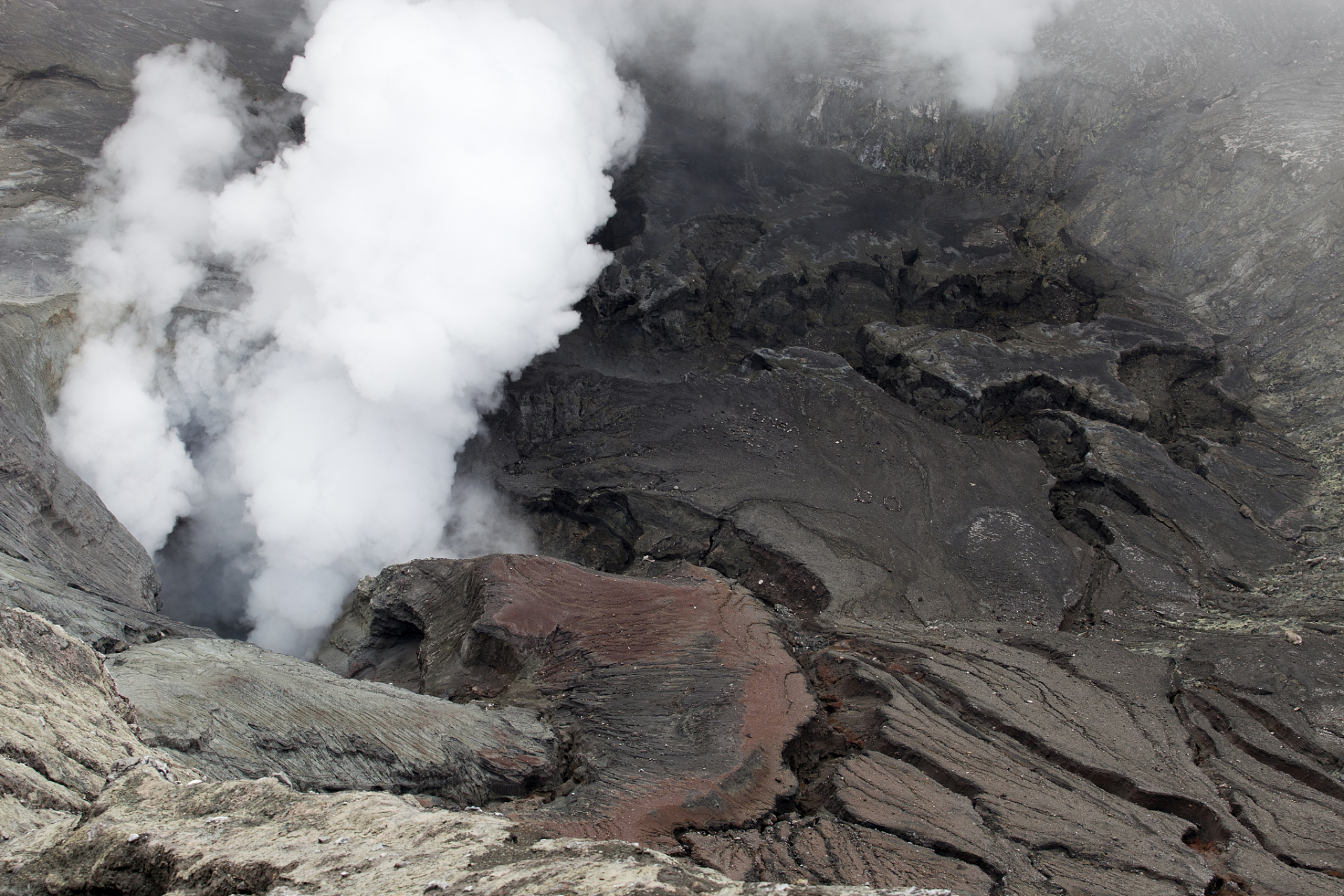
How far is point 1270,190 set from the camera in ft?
53.6

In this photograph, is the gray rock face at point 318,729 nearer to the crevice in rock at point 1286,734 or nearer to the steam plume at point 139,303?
the steam plume at point 139,303

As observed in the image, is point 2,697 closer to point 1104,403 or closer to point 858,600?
point 858,600

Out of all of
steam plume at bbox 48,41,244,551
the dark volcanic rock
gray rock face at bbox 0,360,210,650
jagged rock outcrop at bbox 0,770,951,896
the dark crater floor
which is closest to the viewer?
jagged rock outcrop at bbox 0,770,951,896

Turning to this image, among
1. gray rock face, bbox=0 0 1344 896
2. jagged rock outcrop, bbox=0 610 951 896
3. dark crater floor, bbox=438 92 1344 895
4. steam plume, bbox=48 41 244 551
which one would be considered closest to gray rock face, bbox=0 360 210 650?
gray rock face, bbox=0 0 1344 896

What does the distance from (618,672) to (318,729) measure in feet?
9.69

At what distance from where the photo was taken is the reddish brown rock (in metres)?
7.08

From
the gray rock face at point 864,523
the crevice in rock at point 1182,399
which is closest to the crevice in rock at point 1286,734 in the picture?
the gray rock face at point 864,523

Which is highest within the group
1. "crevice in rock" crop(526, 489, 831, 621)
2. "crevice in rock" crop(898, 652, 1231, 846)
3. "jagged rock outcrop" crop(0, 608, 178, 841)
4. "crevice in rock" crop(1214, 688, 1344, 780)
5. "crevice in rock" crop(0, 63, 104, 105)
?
"crevice in rock" crop(0, 63, 104, 105)

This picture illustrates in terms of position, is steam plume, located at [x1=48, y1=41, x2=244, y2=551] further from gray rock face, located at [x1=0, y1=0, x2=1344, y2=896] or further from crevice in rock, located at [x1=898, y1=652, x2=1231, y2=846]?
crevice in rock, located at [x1=898, y1=652, x2=1231, y2=846]

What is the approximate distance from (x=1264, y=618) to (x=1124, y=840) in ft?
16.7

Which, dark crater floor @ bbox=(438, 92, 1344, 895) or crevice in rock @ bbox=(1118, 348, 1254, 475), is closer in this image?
dark crater floor @ bbox=(438, 92, 1344, 895)

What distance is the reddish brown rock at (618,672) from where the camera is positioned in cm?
708

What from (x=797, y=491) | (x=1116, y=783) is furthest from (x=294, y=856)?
(x=797, y=491)

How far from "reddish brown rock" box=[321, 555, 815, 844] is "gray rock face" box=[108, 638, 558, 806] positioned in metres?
0.56
